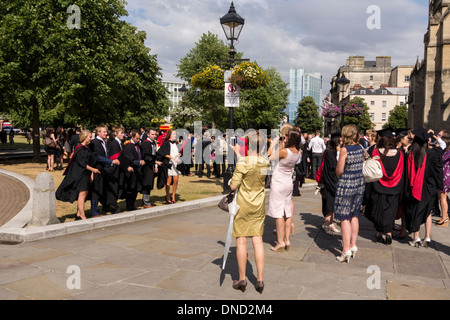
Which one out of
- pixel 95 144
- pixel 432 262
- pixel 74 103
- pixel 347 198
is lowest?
pixel 432 262

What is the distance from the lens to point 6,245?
6367 mm

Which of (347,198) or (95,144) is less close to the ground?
(95,144)

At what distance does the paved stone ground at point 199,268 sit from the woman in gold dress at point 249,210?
1.02 ft

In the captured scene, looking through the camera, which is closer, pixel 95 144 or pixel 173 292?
pixel 173 292

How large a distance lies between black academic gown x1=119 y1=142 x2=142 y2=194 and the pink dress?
13.0 ft

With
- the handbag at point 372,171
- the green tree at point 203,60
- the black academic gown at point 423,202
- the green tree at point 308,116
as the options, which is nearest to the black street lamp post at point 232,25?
the black academic gown at point 423,202

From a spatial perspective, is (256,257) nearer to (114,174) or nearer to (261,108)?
(114,174)

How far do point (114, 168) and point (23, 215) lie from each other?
202 cm

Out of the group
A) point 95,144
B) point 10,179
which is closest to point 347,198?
point 95,144

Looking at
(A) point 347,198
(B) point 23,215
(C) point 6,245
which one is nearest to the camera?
(A) point 347,198

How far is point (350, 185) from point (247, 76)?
20.3ft

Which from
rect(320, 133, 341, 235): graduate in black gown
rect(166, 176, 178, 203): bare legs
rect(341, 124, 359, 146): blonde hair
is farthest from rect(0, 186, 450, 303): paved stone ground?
rect(166, 176, 178, 203): bare legs

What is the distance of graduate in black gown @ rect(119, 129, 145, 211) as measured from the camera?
8.99 metres
